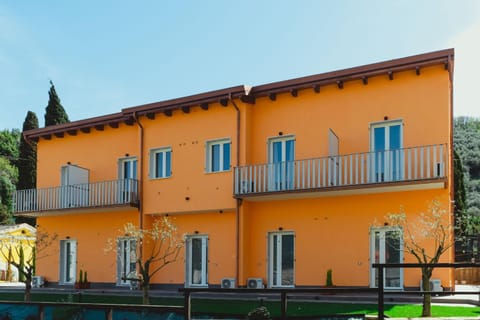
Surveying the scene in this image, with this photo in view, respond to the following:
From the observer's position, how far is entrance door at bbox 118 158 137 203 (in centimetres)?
2175

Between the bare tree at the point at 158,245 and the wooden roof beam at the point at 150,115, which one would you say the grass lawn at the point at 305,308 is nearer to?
the bare tree at the point at 158,245

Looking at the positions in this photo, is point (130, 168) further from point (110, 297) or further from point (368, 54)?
point (368, 54)

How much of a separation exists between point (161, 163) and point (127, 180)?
1.36 meters

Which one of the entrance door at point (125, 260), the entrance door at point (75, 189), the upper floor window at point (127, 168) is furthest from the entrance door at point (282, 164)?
the entrance door at point (75, 189)

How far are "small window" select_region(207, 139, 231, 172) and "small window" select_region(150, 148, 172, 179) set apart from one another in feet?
5.52

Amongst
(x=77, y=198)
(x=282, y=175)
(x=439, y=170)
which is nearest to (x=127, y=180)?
(x=77, y=198)

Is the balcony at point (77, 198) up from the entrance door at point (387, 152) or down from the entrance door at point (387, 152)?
down

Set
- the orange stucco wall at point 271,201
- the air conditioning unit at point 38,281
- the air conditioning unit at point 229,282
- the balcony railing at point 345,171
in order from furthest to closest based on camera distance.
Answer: the air conditioning unit at point 38,281
the air conditioning unit at point 229,282
the orange stucco wall at point 271,201
the balcony railing at point 345,171

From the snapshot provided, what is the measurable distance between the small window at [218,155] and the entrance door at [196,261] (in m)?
2.36

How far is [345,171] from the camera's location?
17359mm

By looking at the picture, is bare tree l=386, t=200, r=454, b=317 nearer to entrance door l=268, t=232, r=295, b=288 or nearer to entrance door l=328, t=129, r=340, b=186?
entrance door l=328, t=129, r=340, b=186

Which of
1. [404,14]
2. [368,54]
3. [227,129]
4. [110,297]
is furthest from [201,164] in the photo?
[404,14]

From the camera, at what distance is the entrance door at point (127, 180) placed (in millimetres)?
21750

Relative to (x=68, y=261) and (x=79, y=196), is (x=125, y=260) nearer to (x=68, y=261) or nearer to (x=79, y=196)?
(x=79, y=196)
